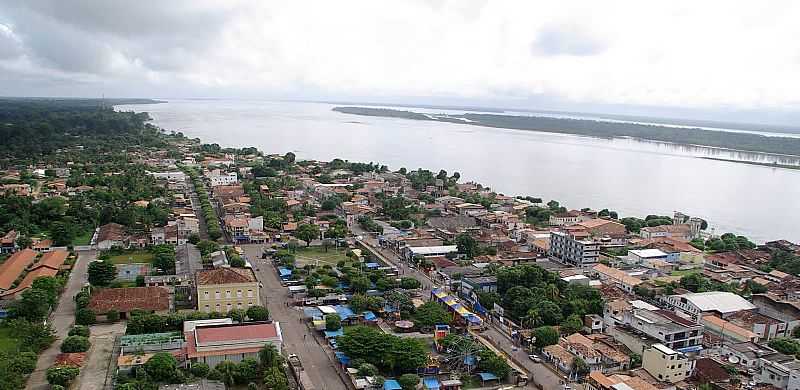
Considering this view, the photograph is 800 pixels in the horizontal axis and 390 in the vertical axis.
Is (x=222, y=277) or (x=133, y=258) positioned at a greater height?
(x=222, y=277)

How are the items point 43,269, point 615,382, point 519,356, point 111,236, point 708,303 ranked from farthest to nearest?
point 111,236, point 43,269, point 708,303, point 519,356, point 615,382

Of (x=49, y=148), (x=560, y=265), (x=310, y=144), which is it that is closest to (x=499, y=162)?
(x=310, y=144)

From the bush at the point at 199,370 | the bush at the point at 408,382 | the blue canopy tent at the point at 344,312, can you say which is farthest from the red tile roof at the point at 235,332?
the bush at the point at 408,382

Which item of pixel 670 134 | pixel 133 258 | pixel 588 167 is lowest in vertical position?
pixel 588 167

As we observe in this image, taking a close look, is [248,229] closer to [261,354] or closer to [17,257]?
[17,257]

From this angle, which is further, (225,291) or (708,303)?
(708,303)

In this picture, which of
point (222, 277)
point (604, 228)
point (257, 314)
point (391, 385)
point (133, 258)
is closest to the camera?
point (391, 385)

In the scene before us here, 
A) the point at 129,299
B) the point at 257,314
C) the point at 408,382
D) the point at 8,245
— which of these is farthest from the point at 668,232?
the point at 8,245

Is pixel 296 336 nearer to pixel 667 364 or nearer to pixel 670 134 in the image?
pixel 667 364
